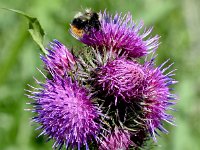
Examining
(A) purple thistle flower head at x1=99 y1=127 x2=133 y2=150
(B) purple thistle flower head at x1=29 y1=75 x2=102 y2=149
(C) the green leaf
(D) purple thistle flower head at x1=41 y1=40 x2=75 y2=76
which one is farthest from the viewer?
(C) the green leaf

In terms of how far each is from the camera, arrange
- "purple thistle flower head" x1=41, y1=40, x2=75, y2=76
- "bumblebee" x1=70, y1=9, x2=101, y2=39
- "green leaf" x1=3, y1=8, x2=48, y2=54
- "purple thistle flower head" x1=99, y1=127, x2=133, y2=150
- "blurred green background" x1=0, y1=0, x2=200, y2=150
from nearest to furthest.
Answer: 1. "purple thistle flower head" x1=99, y1=127, x2=133, y2=150
2. "purple thistle flower head" x1=41, y1=40, x2=75, y2=76
3. "green leaf" x1=3, y1=8, x2=48, y2=54
4. "bumblebee" x1=70, y1=9, x2=101, y2=39
5. "blurred green background" x1=0, y1=0, x2=200, y2=150

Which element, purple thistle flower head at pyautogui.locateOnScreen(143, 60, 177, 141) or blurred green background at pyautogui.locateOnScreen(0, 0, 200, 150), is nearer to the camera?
purple thistle flower head at pyautogui.locateOnScreen(143, 60, 177, 141)

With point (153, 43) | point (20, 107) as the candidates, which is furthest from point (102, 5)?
point (153, 43)

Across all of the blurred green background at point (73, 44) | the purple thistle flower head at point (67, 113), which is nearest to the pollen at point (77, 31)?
the purple thistle flower head at point (67, 113)

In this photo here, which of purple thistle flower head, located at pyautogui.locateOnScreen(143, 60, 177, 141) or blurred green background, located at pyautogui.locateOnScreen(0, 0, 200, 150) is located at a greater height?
blurred green background, located at pyautogui.locateOnScreen(0, 0, 200, 150)

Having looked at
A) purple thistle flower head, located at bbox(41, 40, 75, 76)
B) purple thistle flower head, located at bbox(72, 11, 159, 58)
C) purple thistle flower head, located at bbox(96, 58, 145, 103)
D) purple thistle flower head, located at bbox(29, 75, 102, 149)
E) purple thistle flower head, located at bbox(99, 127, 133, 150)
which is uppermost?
purple thistle flower head, located at bbox(72, 11, 159, 58)

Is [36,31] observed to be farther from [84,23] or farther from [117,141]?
[117,141]

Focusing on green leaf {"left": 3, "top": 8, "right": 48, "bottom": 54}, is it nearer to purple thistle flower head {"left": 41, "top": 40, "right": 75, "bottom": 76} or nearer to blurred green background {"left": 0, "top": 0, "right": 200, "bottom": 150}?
purple thistle flower head {"left": 41, "top": 40, "right": 75, "bottom": 76}

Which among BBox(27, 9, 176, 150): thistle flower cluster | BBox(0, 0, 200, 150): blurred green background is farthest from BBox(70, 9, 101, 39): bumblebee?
BBox(0, 0, 200, 150): blurred green background

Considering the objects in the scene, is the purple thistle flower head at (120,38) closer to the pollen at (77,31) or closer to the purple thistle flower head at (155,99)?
the pollen at (77,31)

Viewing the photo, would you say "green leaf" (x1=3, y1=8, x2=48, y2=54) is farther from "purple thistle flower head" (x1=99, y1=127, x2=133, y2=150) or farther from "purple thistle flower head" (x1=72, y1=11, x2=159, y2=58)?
"purple thistle flower head" (x1=99, y1=127, x2=133, y2=150)
